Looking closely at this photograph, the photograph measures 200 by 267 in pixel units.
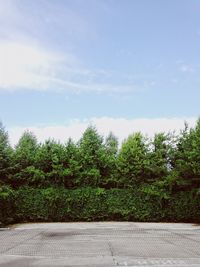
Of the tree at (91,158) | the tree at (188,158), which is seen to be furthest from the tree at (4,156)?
the tree at (188,158)

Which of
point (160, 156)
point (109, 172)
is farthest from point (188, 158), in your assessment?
point (109, 172)

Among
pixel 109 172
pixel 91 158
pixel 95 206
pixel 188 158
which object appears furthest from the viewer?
pixel 109 172

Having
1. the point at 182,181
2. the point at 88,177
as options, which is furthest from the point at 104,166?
the point at 182,181

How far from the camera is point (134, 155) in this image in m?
32.6

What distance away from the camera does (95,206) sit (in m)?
30.9

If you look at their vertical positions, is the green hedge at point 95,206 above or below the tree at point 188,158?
below

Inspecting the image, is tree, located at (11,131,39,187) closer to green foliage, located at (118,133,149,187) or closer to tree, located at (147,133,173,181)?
green foliage, located at (118,133,149,187)

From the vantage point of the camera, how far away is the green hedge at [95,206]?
3050 cm

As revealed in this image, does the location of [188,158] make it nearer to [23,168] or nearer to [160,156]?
[160,156]

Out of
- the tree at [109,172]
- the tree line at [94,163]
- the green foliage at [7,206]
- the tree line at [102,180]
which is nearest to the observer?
the green foliage at [7,206]

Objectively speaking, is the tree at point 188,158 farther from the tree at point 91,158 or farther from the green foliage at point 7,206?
the green foliage at point 7,206

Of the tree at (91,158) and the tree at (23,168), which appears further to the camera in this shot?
the tree at (91,158)

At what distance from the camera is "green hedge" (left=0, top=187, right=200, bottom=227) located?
100ft

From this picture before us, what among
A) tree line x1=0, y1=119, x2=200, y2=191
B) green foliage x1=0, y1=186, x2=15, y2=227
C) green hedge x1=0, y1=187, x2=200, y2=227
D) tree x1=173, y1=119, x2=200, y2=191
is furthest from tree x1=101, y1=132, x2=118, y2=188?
green foliage x1=0, y1=186, x2=15, y2=227
